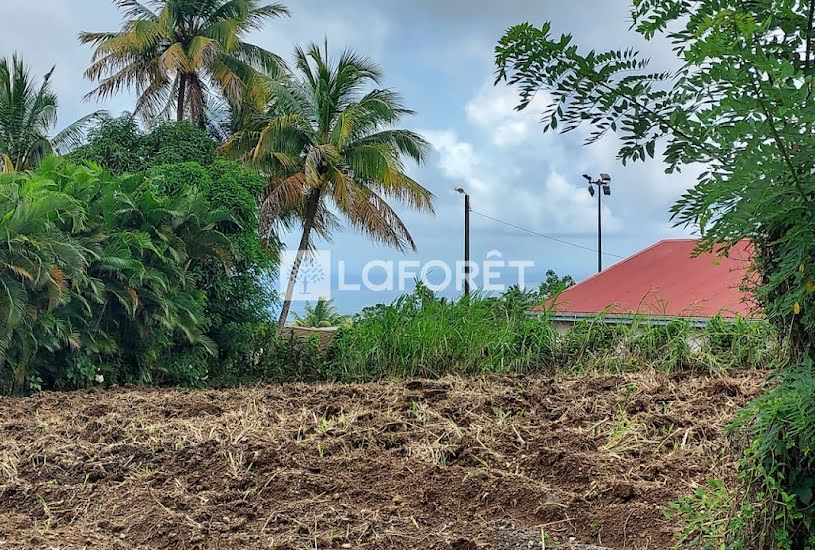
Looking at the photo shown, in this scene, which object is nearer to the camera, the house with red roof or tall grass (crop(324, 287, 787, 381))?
tall grass (crop(324, 287, 787, 381))

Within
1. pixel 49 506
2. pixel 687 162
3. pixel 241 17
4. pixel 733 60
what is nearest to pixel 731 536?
pixel 687 162

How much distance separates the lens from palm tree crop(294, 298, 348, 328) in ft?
62.4

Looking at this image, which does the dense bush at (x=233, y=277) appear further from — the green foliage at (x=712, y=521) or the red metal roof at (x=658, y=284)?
the green foliage at (x=712, y=521)

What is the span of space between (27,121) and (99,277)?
11293 millimetres

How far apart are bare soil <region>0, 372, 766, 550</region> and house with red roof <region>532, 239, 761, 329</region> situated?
3.71m

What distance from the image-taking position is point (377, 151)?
571 inches

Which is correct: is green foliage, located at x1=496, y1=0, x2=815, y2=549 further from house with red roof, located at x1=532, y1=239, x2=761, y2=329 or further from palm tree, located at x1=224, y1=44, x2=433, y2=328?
palm tree, located at x1=224, y1=44, x2=433, y2=328

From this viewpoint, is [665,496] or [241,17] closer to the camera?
[665,496]

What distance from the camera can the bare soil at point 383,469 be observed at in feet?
8.87

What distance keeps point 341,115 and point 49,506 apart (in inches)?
468

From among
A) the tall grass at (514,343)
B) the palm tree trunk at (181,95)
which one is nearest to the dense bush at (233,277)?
the tall grass at (514,343)

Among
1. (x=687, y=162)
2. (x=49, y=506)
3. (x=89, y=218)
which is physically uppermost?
(x=89, y=218)

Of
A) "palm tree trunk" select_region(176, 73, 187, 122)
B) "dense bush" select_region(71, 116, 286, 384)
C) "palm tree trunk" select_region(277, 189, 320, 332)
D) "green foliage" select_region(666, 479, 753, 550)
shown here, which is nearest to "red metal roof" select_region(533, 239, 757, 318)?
"dense bush" select_region(71, 116, 286, 384)

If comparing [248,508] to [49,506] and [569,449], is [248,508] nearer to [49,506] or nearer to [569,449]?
[49,506]
